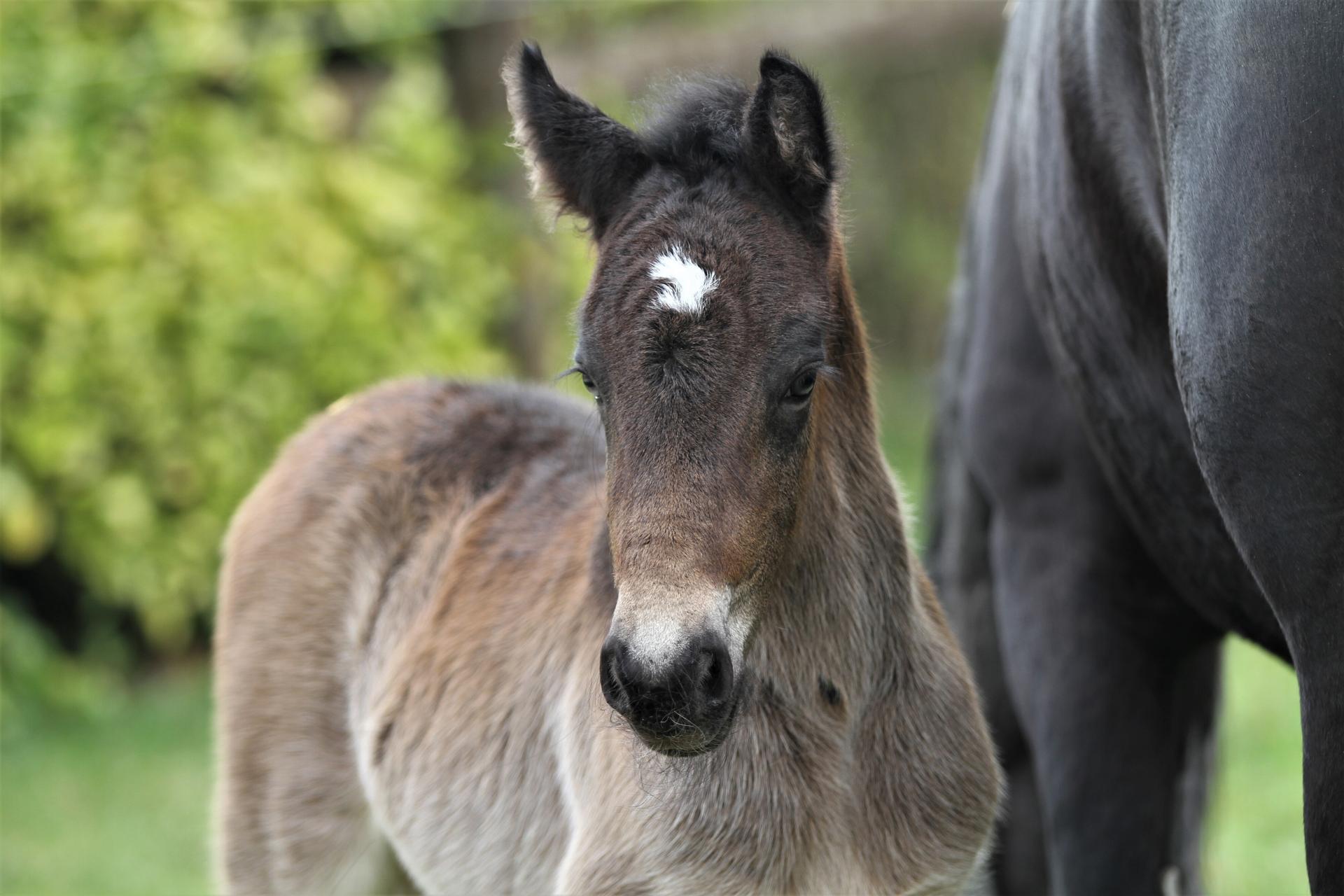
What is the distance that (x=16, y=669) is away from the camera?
23.9ft

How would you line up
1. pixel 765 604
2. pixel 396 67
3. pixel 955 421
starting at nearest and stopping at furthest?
pixel 765 604
pixel 955 421
pixel 396 67

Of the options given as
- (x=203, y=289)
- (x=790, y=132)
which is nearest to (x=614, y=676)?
(x=790, y=132)

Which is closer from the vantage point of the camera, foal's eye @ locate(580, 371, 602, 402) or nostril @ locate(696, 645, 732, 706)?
nostril @ locate(696, 645, 732, 706)

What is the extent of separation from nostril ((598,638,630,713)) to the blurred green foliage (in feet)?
16.8

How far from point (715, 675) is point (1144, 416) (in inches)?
46.0

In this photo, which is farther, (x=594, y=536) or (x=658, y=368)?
(x=594, y=536)

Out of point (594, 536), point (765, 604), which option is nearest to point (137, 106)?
point (594, 536)

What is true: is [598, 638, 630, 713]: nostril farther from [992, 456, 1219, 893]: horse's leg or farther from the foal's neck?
[992, 456, 1219, 893]: horse's leg

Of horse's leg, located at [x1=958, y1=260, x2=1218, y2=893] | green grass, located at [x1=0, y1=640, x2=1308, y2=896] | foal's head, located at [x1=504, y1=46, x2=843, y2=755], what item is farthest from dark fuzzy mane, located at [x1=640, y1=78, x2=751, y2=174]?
green grass, located at [x1=0, y1=640, x2=1308, y2=896]

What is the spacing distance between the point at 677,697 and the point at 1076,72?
5.14 feet

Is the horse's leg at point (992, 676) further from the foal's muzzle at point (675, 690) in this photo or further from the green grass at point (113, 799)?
the green grass at point (113, 799)

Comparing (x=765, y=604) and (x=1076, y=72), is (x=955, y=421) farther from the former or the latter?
(x=765, y=604)

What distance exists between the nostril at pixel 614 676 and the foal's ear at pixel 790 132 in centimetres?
Answer: 90

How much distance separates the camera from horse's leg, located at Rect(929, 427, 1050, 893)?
14.5ft
